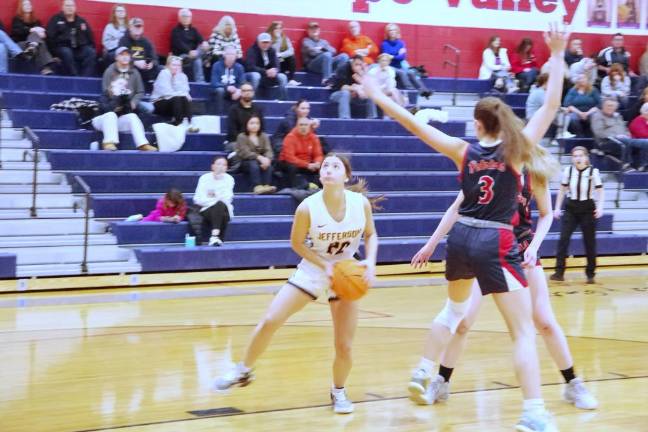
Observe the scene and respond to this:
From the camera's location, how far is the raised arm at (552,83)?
4977 millimetres

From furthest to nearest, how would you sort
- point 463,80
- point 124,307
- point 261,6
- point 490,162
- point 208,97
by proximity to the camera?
point 463,80, point 261,6, point 208,97, point 124,307, point 490,162

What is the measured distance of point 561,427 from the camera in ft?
Result: 17.6

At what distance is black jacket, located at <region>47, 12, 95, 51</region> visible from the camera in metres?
14.0

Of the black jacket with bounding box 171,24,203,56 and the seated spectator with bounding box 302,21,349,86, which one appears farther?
the seated spectator with bounding box 302,21,349,86

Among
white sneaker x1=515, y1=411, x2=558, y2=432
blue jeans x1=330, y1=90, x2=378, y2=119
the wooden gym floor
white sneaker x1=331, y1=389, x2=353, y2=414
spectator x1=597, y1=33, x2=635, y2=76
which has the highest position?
spectator x1=597, y1=33, x2=635, y2=76

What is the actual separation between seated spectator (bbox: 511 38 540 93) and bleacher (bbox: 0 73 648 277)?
8.90 ft

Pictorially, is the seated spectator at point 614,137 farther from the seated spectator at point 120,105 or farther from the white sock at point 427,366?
the white sock at point 427,366

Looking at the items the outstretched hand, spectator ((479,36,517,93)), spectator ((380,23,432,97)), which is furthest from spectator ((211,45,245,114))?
the outstretched hand

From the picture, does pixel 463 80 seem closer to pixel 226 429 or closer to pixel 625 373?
pixel 625 373

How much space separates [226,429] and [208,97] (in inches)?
390

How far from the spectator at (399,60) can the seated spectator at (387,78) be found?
21.4 inches

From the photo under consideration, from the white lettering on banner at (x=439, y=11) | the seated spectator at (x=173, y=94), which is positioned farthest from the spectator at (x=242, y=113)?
the white lettering on banner at (x=439, y=11)

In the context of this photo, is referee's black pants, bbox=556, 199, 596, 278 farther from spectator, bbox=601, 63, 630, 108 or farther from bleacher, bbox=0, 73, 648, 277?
spectator, bbox=601, 63, 630, 108

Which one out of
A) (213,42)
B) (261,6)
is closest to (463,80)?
(261,6)
